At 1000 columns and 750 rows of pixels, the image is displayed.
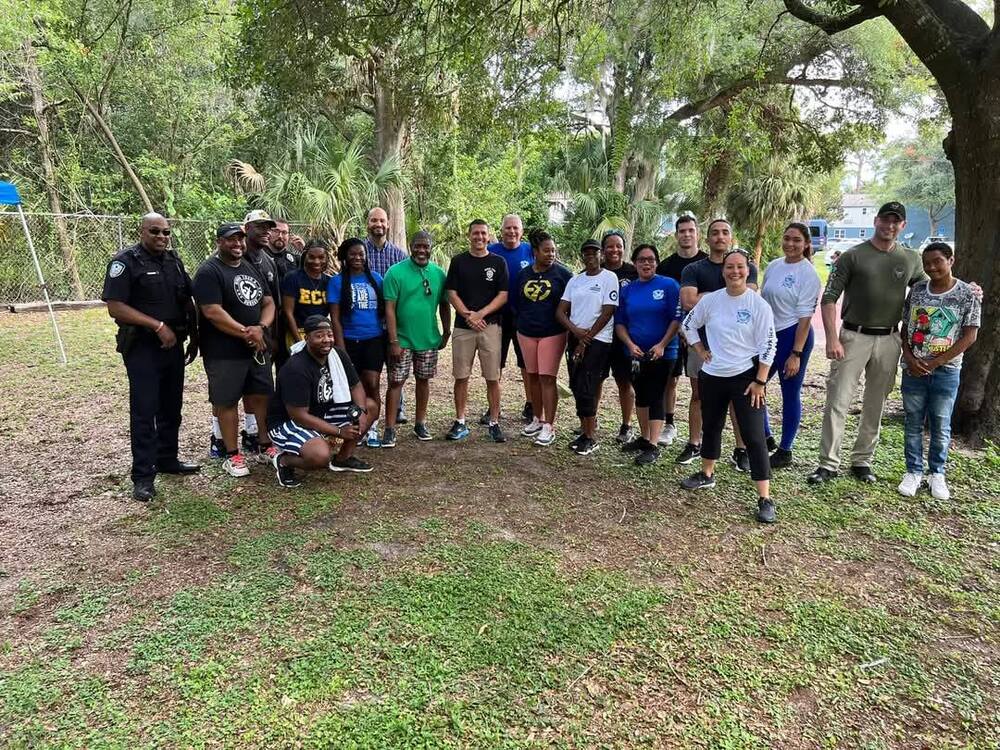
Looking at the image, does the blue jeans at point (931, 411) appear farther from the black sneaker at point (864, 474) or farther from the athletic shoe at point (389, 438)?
the athletic shoe at point (389, 438)

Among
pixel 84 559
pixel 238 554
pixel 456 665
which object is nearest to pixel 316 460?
pixel 238 554

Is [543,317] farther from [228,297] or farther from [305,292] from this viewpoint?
[228,297]

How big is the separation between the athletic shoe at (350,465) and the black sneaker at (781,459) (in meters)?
3.22

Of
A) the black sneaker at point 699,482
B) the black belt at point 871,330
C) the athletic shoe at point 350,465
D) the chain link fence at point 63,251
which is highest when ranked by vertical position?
the chain link fence at point 63,251

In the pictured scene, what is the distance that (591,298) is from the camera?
516 centimetres

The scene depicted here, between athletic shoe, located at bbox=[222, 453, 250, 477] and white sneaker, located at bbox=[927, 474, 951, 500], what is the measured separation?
5009 millimetres

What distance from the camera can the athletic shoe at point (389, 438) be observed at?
555cm

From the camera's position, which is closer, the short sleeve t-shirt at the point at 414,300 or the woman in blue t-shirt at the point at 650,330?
the woman in blue t-shirt at the point at 650,330

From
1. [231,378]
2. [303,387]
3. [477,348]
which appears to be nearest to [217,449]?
→ [231,378]

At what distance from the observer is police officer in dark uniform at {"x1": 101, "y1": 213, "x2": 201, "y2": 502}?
4227mm

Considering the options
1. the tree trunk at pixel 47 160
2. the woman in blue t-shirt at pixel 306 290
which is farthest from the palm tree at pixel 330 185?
the woman in blue t-shirt at pixel 306 290

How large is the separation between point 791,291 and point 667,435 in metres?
1.65

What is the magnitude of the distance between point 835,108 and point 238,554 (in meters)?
13.2

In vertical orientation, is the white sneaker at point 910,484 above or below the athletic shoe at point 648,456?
below
